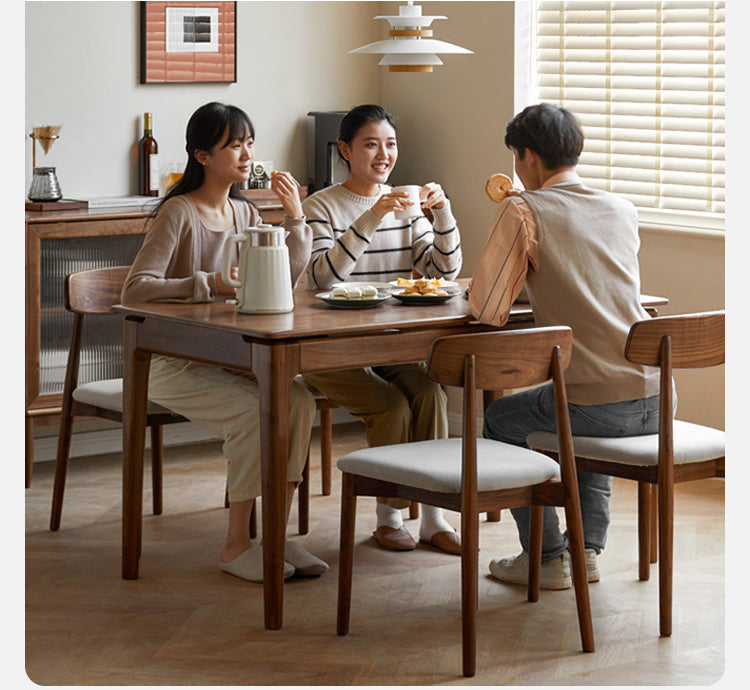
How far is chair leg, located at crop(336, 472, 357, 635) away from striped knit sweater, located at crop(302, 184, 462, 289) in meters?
0.93

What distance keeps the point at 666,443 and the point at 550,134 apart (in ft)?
2.72

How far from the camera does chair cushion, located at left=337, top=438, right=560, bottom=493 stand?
2779mm

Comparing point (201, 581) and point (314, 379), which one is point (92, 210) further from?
point (201, 581)

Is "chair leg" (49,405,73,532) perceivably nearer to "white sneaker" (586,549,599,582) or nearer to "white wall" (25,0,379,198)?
"white wall" (25,0,379,198)

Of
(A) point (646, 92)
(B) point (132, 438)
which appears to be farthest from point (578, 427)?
(A) point (646, 92)

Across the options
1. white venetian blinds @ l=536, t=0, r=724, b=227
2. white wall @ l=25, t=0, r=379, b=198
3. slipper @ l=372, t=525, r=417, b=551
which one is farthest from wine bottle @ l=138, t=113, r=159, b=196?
slipper @ l=372, t=525, r=417, b=551

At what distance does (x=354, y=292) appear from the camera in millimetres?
3363

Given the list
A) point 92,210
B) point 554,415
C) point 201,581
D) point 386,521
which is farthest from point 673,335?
point 92,210

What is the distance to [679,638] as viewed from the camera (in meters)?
2.99

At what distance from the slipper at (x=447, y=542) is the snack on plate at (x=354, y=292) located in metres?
0.80

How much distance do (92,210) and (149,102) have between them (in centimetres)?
60

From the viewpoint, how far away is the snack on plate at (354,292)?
3.35 metres

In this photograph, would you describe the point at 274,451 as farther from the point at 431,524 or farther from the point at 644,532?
the point at 644,532

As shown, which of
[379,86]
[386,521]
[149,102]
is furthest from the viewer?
[379,86]
